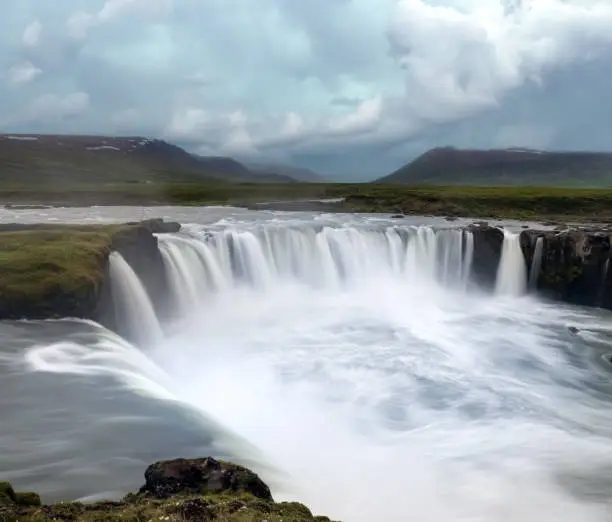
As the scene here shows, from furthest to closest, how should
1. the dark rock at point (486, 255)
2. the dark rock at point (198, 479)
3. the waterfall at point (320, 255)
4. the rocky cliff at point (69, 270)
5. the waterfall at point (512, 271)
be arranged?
the dark rock at point (486, 255), the waterfall at point (512, 271), the waterfall at point (320, 255), the rocky cliff at point (69, 270), the dark rock at point (198, 479)

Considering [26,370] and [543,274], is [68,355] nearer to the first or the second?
[26,370]

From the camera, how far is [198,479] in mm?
11039

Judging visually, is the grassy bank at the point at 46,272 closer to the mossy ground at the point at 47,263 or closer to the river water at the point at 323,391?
the mossy ground at the point at 47,263

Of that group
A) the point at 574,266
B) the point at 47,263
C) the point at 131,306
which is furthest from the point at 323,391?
the point at 574,266

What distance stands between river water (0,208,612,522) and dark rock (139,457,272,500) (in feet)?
3.91

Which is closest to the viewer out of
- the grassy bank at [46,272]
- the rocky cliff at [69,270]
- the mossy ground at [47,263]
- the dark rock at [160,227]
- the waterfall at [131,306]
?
the grassy bank at [46,272]

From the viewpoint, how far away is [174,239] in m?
36.7

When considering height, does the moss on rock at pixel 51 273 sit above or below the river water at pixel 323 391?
above

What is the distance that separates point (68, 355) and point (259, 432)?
20.5 feet

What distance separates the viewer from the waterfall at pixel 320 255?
3716 cm

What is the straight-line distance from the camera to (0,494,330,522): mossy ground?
8.78 metres

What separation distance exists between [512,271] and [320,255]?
45.8 ft

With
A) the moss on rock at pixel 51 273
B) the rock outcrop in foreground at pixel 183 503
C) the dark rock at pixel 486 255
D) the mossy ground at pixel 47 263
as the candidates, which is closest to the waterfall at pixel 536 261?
the dark rock at pixel 486 255

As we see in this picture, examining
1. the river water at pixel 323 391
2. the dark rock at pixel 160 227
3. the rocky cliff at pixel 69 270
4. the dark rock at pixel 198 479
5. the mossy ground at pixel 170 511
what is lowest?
the river water at pixel 323 391
